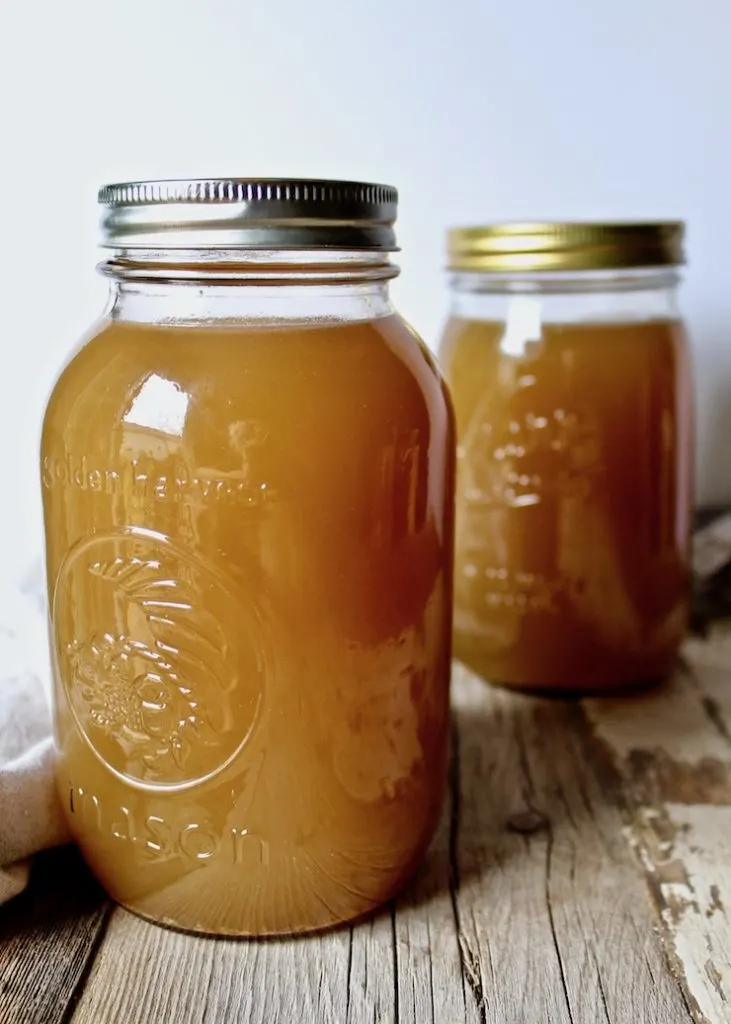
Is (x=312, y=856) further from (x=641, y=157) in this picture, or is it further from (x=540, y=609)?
(x=641, y=157)

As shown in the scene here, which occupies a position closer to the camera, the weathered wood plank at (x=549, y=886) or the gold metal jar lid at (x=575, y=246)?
the weathered wood plank at (x=549, y=886)

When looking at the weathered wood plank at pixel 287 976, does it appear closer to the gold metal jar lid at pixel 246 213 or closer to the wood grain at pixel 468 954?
the wood grain at pixel 468 954

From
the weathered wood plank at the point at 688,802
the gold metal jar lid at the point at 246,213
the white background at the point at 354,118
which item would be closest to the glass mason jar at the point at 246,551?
the gold metal jar lid at the point at 246,213

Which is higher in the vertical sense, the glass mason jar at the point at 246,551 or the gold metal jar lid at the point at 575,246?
the gold metal jar lid at the point at 575,246

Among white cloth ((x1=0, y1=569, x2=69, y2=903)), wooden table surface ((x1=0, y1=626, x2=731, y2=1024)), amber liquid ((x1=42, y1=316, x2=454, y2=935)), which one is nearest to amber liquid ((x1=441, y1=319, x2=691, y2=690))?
Result: wooden table surface ((x1=0, y1=626, x2=731, y2=1024))

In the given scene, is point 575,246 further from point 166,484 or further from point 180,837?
point 180,837

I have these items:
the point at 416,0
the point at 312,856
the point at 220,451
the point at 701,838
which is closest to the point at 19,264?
the point at 416,0

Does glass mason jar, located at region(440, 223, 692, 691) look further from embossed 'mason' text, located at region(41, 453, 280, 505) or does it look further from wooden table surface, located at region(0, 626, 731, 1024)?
embossed 'mason' text, located at region(41, 453, 280, 505)
